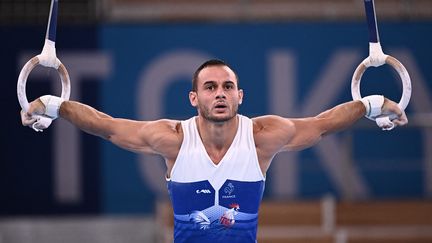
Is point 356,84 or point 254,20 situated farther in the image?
point 254,20

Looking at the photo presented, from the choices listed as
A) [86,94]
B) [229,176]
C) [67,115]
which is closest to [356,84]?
[229,176]

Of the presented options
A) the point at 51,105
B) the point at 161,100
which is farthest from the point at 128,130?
the point at 161,100

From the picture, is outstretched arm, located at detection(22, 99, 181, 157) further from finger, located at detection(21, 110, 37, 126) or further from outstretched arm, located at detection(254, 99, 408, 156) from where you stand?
outstretched arm, located at detection(254, 99, 408, 156)

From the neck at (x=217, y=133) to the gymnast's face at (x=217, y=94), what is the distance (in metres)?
0.08

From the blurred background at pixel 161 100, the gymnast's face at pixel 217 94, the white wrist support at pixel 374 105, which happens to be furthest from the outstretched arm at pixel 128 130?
the blurred background at pixel 161 100

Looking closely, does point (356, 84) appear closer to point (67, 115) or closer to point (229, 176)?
point (229, 176)

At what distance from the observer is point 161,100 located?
32.6 feet

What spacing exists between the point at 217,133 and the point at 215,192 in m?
0.36

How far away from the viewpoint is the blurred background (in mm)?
9797

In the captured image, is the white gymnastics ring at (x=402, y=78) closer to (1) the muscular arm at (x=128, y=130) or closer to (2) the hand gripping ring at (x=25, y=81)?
(1) the muscular arm at (x=128, y=130)

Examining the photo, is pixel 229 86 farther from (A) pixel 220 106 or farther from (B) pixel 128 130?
(B) pixel 128 130

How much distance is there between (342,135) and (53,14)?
4508 mm

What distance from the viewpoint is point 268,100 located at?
9883 mm

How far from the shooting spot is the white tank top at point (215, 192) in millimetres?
5855
